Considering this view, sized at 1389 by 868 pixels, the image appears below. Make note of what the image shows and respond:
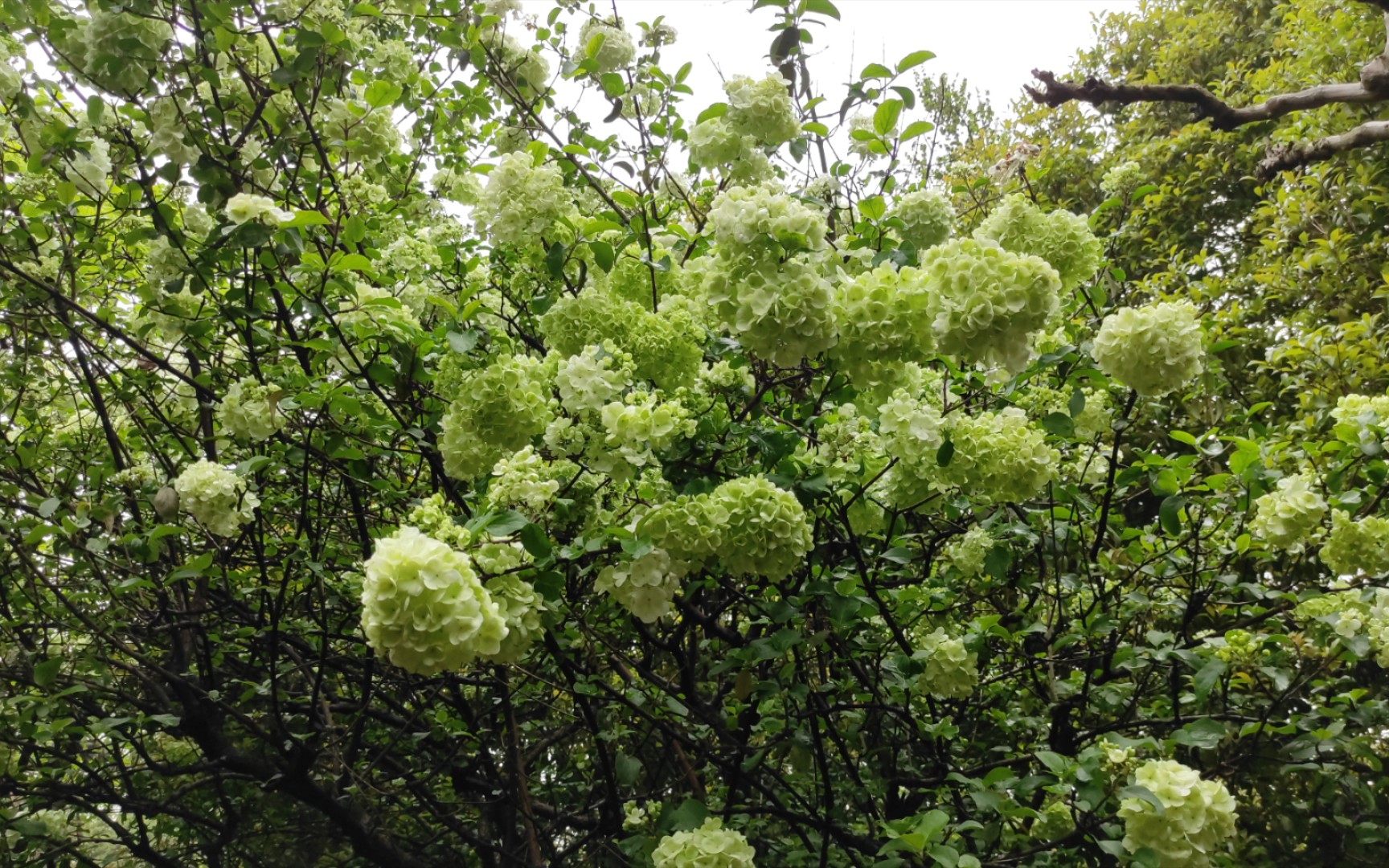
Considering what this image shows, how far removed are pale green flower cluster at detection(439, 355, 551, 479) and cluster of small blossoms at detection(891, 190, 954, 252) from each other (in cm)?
120

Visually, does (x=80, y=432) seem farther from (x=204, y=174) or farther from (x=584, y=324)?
(x=584, y=324)

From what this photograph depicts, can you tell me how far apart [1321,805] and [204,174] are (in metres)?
4.90

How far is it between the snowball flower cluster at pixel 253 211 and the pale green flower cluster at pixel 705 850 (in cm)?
165

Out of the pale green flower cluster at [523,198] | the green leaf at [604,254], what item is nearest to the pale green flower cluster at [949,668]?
the green leaf at [604,254]

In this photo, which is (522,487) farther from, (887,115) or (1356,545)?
(1356,545)

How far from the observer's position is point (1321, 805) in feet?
12.1

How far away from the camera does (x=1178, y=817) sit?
1.86 meters

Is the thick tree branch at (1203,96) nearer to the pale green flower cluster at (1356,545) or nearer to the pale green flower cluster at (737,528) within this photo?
the pale green flower cluster at (1356,545)

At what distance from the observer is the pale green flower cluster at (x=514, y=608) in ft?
5.09

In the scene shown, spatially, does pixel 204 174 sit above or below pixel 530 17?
below

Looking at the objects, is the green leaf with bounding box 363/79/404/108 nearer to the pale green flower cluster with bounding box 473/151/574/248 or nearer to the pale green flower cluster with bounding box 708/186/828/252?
the pale green flower cluster with bounding box 473/151/574/248

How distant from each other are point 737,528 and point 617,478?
27 cm

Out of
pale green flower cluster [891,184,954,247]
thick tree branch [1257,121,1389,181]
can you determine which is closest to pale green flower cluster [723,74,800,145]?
pale green flower cluster [891,184,954,247]

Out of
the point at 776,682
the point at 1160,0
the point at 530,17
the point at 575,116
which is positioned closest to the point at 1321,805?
the point at 776,682
